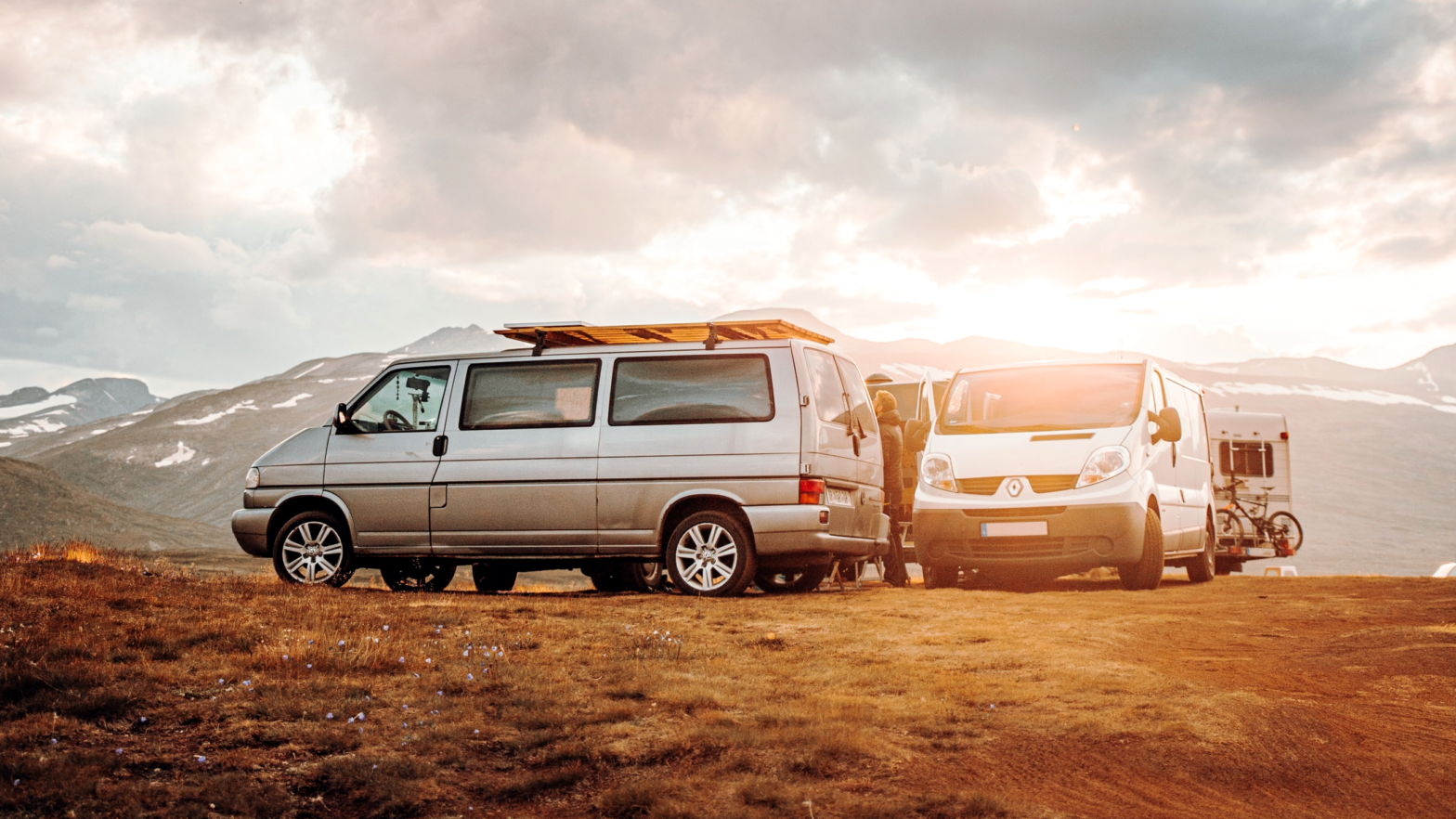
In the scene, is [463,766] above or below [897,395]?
below

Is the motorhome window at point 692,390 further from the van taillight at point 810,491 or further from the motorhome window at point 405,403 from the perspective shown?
the motorhome window at point 405,403

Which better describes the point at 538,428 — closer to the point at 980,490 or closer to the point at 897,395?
the point at 980,490

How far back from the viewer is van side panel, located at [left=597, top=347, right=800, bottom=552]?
9.54 metres

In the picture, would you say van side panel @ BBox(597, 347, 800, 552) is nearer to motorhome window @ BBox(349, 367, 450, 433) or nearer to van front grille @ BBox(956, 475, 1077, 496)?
motorhome window @ BBox(349, 367, 450, 433)

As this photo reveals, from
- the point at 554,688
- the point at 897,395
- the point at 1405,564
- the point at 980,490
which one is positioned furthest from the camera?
the point at 1405,564

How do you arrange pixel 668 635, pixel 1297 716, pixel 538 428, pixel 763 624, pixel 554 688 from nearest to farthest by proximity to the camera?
pixel 1297 716
pixel 554 688
pixel 668 635
pixel 763 624
pixel 538 428

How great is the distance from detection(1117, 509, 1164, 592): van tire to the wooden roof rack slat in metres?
3.71

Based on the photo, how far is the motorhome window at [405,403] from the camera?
413 inches

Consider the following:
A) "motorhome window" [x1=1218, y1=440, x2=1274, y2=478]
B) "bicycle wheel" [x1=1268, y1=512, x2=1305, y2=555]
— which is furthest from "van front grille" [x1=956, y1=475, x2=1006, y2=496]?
"bicycle wheel" [x1=1268, y1=512, x2=1305, y2=555]

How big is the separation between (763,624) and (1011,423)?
4658 millimetres

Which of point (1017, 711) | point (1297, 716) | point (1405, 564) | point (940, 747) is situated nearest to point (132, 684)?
point (940, 747)

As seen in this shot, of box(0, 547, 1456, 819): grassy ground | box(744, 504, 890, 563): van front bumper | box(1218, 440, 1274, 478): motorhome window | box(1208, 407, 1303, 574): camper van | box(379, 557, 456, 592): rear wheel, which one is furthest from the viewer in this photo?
box(1218, 440, 1274, 478): motorhome window

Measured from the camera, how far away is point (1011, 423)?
11.7m

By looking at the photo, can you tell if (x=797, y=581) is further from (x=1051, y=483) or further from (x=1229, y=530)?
(x=1229, y=530)
